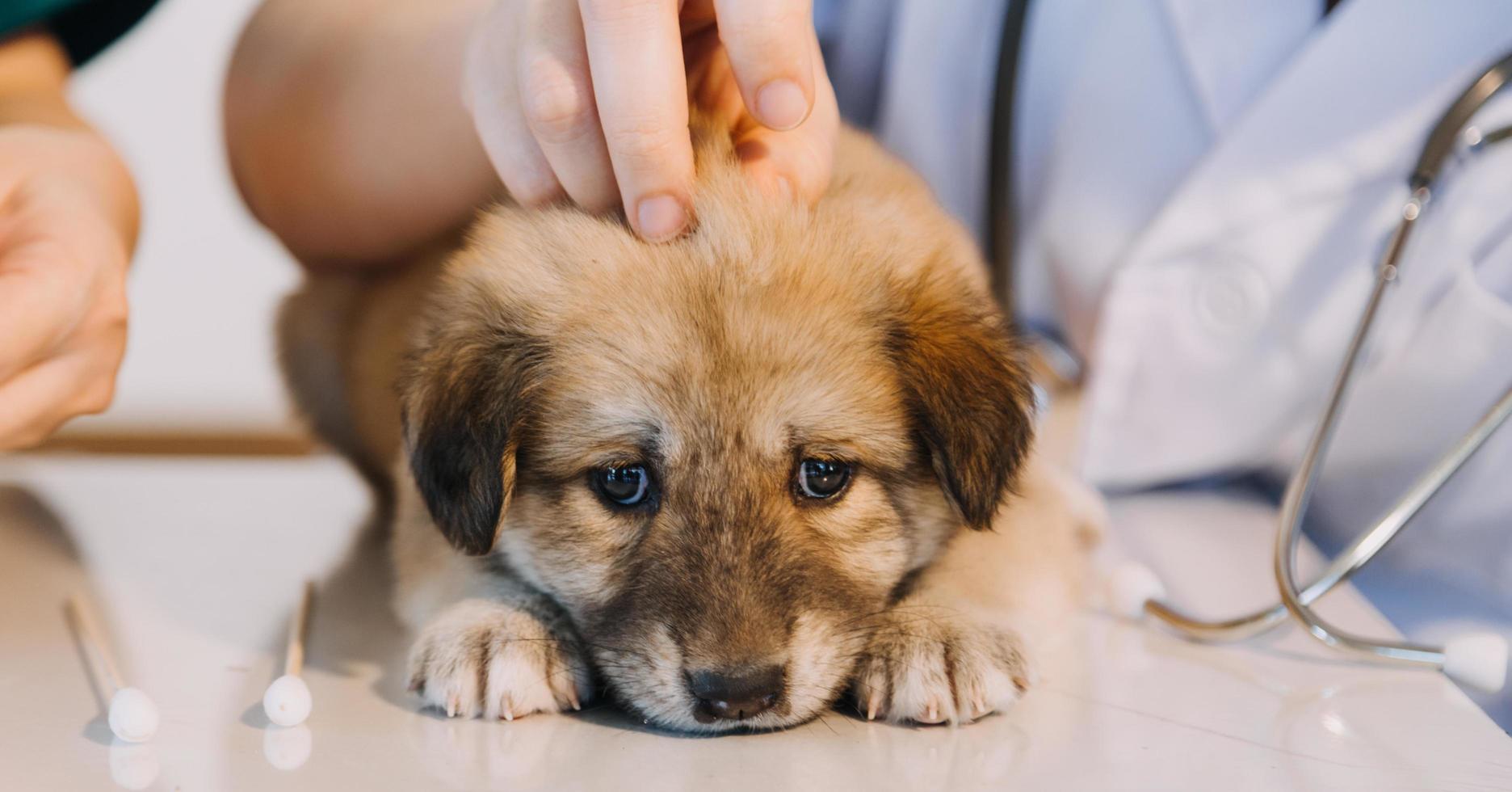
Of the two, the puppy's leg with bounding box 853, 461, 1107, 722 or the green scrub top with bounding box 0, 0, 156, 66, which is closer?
the puppy's leg with bounding box 853, 461, 1107, 722

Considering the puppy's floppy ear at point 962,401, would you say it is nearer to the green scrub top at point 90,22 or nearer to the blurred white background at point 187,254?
the green scrub top at point 90,22

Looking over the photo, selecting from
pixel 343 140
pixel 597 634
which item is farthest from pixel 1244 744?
pixel 343 140

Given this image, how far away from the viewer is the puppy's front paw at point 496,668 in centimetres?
154

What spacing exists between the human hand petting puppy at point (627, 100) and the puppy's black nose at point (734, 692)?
0.60 meters

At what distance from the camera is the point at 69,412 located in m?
1.88

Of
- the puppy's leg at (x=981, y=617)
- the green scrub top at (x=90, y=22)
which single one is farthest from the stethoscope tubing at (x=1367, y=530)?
the green scrub top at (x=90, y=22)

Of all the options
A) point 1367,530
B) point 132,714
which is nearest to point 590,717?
point 132,714

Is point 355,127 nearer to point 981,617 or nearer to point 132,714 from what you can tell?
point 132,714

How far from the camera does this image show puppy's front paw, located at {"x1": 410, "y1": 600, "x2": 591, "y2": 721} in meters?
1.54

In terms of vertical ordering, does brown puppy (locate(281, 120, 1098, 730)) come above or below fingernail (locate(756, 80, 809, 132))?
below

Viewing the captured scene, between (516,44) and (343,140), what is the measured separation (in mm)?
945

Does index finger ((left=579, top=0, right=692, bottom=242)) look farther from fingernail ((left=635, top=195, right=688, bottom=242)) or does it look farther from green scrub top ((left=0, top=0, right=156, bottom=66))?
green scrub top ((left=0, top=0, right=156, bottom=66))

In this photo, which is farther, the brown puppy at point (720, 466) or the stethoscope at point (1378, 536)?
the stethoscope at point (1378, 536)

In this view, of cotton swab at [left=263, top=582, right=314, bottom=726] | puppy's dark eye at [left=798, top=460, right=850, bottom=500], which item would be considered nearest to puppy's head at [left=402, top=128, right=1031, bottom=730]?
puppy's dark eye at [left=798, top=460, right=850, bottom=500]
